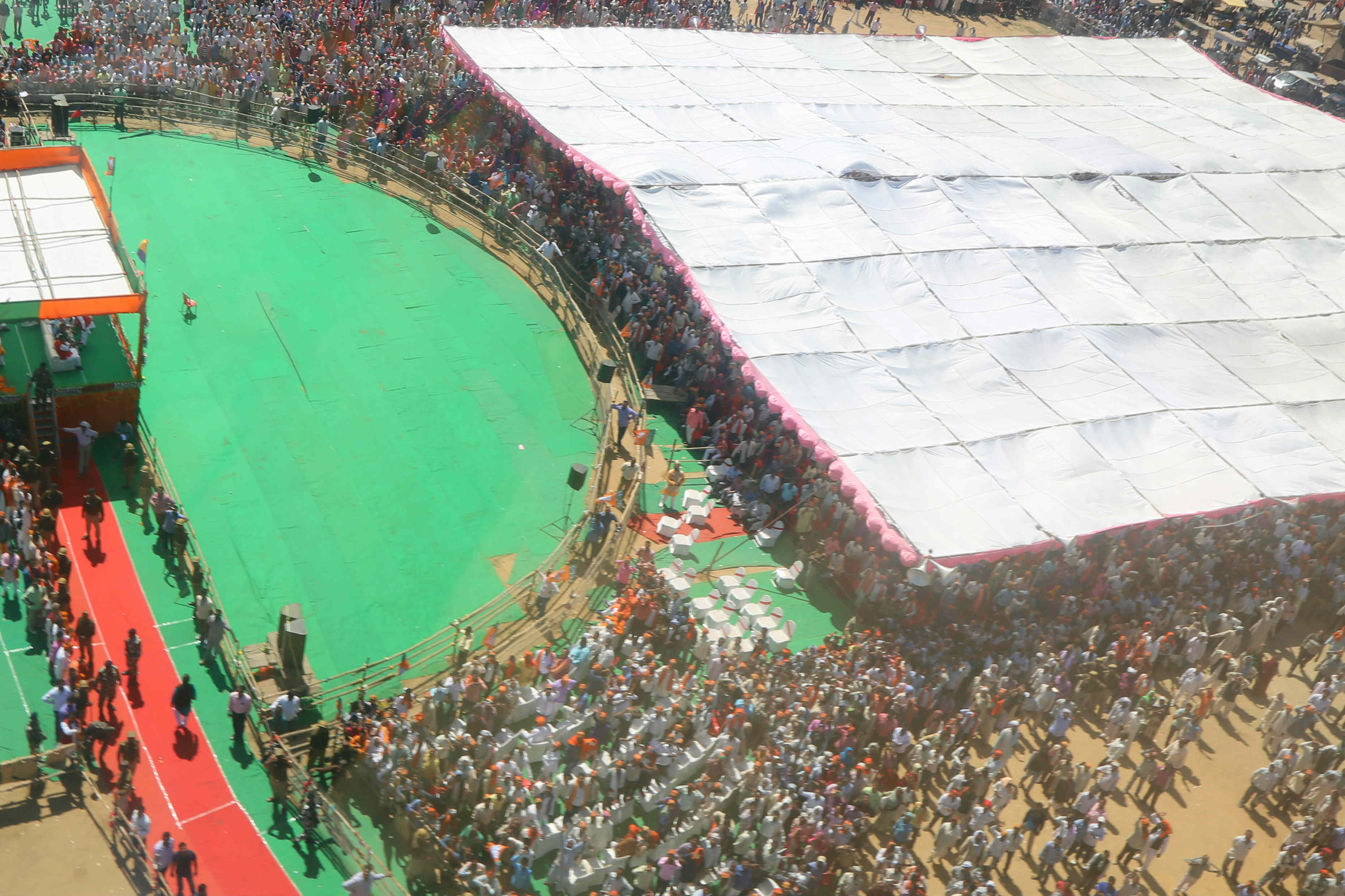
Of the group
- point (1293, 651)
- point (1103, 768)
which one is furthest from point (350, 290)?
point (1293, 651)

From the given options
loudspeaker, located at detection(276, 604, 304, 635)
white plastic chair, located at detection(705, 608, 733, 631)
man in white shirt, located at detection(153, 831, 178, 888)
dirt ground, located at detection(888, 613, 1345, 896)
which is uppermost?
loudspeaker, located at detection(276, 604, 304, 635)

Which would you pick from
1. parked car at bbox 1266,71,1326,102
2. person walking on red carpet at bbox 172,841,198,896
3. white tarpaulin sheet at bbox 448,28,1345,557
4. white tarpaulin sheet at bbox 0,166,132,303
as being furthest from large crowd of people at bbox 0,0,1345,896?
parked car at bbox 1266,71,1326,102

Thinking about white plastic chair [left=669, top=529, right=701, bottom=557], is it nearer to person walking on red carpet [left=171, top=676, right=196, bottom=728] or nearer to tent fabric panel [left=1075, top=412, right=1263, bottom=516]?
tent fabric panel [left=1075, top=412, right=1263, bottom=516]

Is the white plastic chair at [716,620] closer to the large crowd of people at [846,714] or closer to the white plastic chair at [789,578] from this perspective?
the large crowd of people at [846,714]

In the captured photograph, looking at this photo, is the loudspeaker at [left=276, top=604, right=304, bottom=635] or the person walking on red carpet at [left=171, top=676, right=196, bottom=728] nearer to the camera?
the person walking on red carpet at [left=171, top=676, right=196, bottom=728]

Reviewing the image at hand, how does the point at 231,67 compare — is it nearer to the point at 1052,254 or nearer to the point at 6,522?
the point at 6,522

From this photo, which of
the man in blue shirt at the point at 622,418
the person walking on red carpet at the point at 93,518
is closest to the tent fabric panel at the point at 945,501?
the man in blue shirt at the point at 622,418
